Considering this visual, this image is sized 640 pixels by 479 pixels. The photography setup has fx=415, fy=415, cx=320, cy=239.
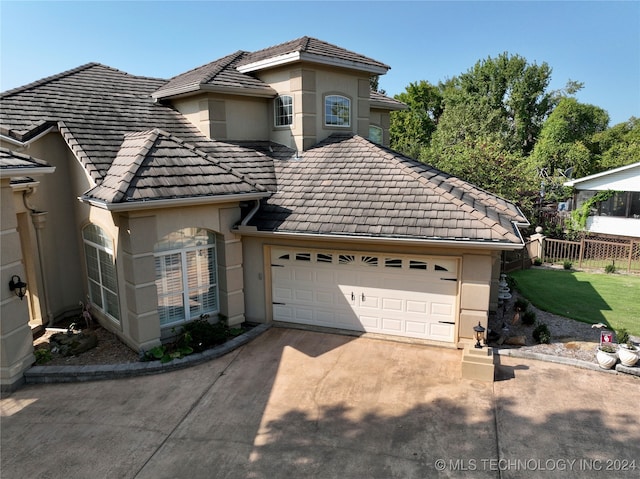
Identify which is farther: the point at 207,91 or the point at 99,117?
the point at 207,91

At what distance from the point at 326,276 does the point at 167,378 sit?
429 centimetres

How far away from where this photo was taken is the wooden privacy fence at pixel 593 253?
18.0 meters

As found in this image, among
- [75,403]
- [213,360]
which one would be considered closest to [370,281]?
[213,360]

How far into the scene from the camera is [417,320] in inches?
390

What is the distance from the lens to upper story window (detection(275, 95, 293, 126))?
13445 millimetres

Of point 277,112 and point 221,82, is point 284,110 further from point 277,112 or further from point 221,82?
point 221,82

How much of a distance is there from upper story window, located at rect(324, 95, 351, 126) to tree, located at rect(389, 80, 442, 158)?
33666 millimetres

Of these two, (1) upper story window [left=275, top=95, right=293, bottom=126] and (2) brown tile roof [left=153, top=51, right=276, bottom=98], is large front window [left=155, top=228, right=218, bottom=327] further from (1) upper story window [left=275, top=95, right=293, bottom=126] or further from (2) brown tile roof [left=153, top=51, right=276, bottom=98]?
→ (1) upper story window [left=275, top=95, right=293, bottom=126]

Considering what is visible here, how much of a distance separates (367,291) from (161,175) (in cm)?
546

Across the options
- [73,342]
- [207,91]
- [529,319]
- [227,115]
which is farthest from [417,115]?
[73,342]

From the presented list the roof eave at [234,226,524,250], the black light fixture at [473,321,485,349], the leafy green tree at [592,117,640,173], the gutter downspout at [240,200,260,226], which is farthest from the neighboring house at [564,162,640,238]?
the gutter downspout at [240,200,260,226]

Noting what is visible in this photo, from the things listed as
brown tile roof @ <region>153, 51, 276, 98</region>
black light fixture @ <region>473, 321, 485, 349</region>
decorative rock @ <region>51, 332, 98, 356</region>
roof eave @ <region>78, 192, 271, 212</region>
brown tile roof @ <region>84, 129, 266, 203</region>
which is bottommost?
decorative rock @ <region>51, 332, 98, 356</region>

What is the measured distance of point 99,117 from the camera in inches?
459

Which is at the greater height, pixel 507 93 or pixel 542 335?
pixel 507 93
